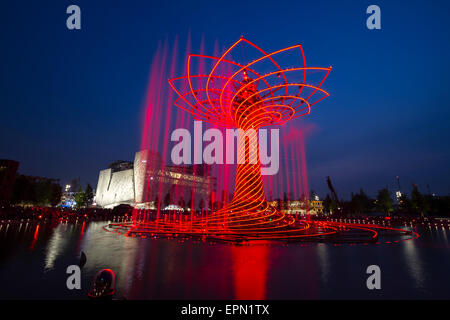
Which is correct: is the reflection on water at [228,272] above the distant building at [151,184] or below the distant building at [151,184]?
below

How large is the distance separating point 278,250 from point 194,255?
4.11 meters

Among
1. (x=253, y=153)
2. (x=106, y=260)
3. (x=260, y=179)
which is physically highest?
(x=253, y=153)

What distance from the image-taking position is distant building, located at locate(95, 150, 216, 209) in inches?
2808

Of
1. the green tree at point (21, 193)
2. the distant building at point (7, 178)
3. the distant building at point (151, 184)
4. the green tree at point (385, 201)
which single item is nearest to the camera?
the distant building at point (7, 178)

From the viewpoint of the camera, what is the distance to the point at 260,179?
16.2m

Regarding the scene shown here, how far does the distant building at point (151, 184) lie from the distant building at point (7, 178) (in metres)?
30.1

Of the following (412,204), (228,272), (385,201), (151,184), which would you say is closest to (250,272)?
(228,272)

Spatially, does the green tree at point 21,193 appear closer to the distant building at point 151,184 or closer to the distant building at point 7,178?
the distant building at point 7,178

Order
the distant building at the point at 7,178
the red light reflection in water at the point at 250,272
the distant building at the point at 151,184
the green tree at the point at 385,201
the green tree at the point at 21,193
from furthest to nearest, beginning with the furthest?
the distant building at the point at 151,184
the green tree at the point at 385,201
the green tree at the point at 21,193
the distant building at the point at 7,178
the red light reflection in water at the point at 250,272

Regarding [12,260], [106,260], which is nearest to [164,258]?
[106,260]

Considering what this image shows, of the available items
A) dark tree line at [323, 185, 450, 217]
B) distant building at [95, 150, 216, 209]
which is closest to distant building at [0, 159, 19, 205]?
distant building at [95, 150, 216, 209]

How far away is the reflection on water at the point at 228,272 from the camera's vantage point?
5176mm

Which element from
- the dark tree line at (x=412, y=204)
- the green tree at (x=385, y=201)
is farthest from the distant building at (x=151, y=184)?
the green tree at (x=385, y=201)
